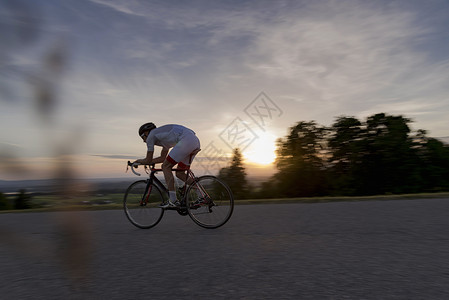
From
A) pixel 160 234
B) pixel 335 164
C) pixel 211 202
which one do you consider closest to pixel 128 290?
pixel 160 234

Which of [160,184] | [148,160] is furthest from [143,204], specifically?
[148,160]

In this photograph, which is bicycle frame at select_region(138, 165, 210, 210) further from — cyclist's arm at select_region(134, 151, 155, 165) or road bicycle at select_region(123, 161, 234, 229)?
cyclist's arm at select_region(134, 151, 155, 165)

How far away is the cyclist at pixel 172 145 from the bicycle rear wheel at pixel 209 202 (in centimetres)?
31

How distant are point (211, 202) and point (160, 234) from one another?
3.49 ft

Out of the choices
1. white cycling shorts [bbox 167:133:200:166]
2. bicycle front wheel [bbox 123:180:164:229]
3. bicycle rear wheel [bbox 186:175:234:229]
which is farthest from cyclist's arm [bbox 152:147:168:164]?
bicycle rear wheel [bbox 186:175:234:229]

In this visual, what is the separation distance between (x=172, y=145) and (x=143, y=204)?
51.2 inches

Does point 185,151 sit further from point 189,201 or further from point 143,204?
point 143,204

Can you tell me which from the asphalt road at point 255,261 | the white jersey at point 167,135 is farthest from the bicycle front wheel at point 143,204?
the white jersey at point 167,135

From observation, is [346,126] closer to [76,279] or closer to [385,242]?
[385,242]

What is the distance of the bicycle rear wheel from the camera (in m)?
6.18

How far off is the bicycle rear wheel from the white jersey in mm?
831

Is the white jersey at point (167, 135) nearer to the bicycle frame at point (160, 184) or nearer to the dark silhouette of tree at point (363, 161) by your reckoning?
the bicycle frame at point (160, 184)

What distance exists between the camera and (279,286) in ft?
11.0

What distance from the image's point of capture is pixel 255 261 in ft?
13.5
